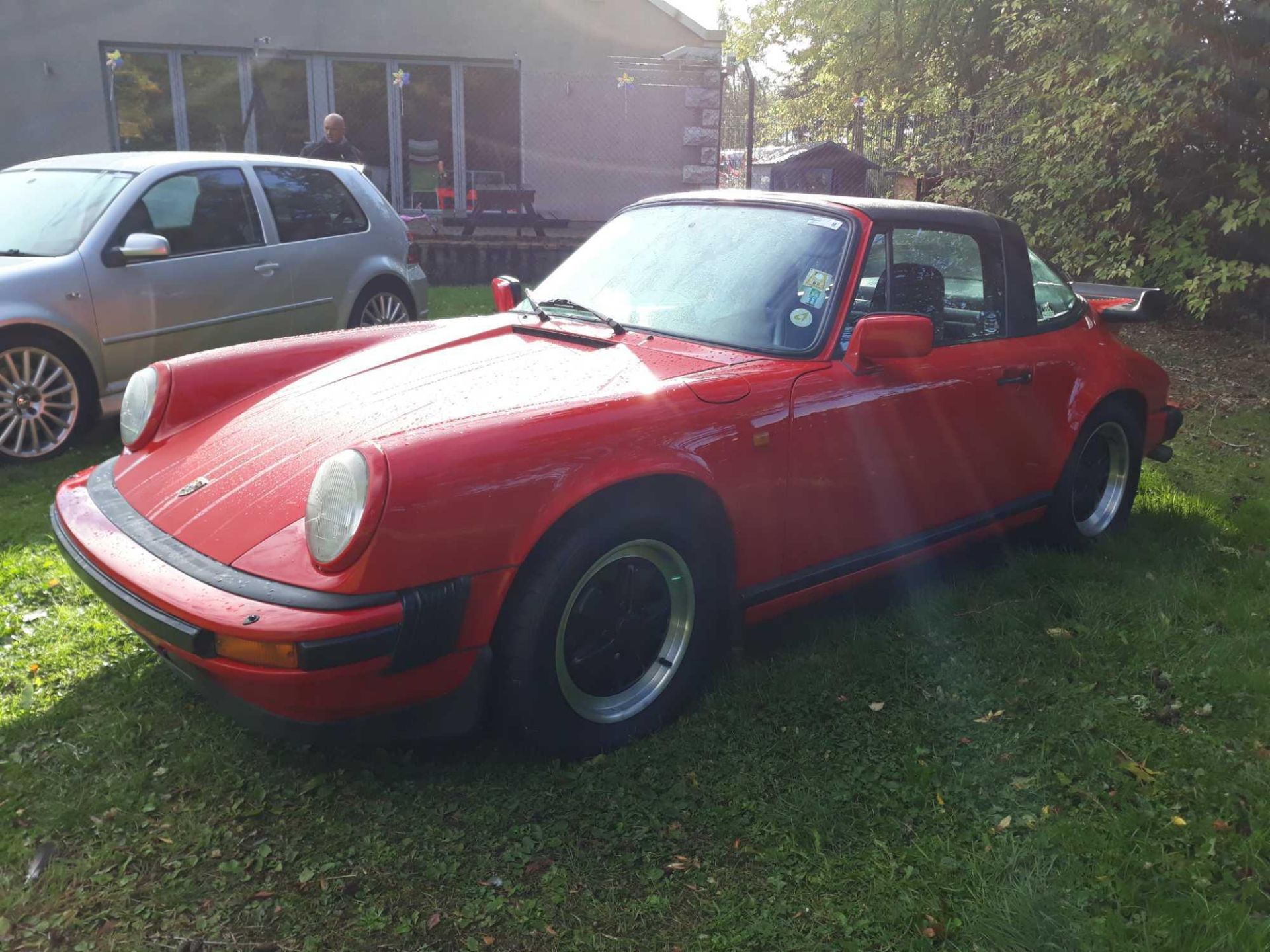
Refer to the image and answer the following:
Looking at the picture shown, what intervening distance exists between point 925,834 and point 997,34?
11.7 metres

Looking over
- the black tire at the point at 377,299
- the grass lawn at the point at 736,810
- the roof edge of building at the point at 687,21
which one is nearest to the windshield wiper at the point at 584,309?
the grass lawn at the point at 736,810

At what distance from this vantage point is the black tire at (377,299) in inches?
277

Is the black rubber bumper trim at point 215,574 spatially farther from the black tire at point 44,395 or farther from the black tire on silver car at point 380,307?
the black tire on silver car at point 380,307

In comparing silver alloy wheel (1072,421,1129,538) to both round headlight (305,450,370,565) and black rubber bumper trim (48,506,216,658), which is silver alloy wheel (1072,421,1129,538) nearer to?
round headlight (305,450,370,565)

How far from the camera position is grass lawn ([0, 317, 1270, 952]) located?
225 centimetres

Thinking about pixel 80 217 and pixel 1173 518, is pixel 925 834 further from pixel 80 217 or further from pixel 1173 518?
pixel 80 217

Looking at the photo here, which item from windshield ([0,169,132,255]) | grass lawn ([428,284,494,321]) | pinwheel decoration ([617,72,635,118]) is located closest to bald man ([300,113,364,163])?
grass lawn ([428,284,494,321])

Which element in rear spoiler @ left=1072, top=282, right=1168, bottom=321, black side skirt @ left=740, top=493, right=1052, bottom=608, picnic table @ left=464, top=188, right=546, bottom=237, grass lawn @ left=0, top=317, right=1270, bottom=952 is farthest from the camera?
picnic table @ left=464, top=188, right=546, bottom=237

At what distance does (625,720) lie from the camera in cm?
286

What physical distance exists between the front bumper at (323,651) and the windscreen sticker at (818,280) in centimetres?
160

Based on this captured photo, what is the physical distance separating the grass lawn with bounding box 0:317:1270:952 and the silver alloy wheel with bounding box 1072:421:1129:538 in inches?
34.9

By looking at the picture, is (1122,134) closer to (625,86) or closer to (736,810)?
(625,86)

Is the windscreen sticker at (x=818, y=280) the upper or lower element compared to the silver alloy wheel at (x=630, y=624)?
upper

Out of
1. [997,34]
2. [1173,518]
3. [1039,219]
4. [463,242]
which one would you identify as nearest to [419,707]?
[1173,518]
